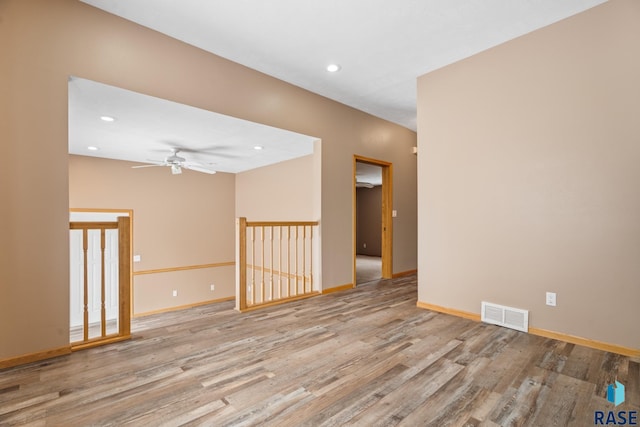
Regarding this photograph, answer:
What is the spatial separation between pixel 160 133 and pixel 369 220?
7.72 metres

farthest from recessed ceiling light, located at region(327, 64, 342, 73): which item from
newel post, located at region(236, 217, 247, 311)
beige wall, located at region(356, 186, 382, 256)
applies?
beige wall, located at region(356, 186, 382, 256)

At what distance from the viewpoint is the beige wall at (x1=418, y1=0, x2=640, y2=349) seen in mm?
2393

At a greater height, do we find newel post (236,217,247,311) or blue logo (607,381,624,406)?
newel post (236,217,247,311)

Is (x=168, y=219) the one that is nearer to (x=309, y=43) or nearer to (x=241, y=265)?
(x=241, y=265)

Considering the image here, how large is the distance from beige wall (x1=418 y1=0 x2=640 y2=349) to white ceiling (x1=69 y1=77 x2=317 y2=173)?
2.10 metres

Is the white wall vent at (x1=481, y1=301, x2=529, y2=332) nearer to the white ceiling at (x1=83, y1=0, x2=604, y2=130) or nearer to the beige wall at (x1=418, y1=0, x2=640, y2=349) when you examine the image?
the beige wall at (x1=418, y1=0, x2=640, y2=349)

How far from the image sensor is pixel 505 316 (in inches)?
116

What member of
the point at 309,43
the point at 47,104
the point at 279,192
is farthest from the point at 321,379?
the point at 279,192

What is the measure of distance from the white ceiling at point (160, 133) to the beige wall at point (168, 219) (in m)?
0.45

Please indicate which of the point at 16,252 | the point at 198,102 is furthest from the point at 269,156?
the point at 16,252

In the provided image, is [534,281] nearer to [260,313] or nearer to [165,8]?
[260,313]

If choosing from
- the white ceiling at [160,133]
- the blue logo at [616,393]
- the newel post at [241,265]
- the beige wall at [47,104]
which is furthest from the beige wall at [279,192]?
the blue logo at [616,393]

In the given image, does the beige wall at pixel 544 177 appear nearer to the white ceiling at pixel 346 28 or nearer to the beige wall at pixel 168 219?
the white ceiling at pixel 346 28

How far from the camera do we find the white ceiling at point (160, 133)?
298 cm
